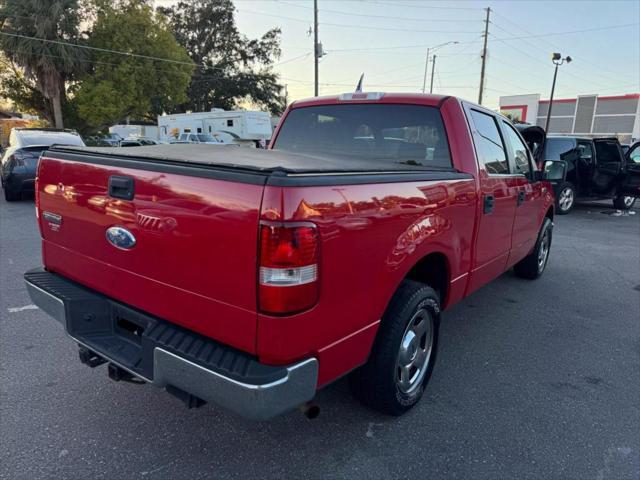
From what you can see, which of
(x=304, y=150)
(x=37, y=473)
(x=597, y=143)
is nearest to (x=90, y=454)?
(x=37, y=473)

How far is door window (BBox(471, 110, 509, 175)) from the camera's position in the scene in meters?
3.55

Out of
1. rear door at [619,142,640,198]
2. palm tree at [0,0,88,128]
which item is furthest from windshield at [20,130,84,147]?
palm tree at [0,0,88,128]

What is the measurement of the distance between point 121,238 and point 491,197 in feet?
8.57

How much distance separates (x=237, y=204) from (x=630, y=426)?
278 cm

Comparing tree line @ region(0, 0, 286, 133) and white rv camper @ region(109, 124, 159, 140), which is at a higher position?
tree line @ region(0, 0, 286, 133)

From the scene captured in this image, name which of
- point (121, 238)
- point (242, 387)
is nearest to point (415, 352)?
point (242, 387)

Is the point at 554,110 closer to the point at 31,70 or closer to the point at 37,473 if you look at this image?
the point at 31,70

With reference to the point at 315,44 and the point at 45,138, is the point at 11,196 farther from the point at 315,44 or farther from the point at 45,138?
the point at 315,44

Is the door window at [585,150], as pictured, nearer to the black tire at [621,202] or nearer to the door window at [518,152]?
the black tire at [621,202]

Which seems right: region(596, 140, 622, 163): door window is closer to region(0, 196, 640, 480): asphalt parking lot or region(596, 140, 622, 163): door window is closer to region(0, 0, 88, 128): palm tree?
A: region(0, 196, 640, 480): asphalt parking lot

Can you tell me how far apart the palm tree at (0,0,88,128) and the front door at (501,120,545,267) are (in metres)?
29.4

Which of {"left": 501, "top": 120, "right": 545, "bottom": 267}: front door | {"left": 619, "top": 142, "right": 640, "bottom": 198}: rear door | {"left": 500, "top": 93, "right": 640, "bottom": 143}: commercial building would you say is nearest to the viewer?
{"left": 501, "top": 120, "right": 545, "bottom": 267}: front door

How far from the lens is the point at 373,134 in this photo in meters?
3.64

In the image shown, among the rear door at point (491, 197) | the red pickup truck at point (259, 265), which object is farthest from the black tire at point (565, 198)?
the red pickup truck at point (259, 265)
